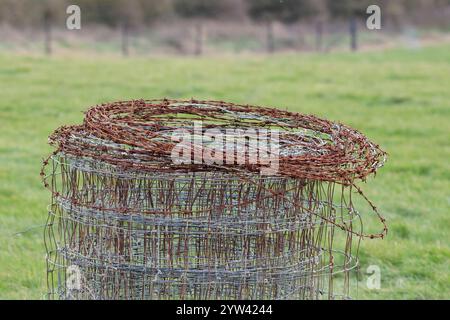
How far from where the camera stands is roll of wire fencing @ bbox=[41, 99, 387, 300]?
4203 millimetres

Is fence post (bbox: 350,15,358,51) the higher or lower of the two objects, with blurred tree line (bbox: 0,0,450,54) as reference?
lower

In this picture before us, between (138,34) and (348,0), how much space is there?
986cm

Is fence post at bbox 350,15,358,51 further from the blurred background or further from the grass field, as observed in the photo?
the grass field

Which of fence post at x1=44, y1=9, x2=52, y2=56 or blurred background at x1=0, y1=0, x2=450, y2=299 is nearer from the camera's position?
blurred background at x1=0, y1=0, x2=450, y2=299

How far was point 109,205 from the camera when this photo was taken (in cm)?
455

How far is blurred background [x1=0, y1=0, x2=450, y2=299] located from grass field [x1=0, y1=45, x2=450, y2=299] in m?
0.03

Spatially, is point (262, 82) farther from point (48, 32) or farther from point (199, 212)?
point (199, 212)

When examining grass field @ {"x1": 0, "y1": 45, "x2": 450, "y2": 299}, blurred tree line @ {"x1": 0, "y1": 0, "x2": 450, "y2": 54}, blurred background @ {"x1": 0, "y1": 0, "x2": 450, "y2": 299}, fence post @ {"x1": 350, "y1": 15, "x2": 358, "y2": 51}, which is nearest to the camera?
grass field @ {"x1": 0, "y1": 45, "x2": 450, "y2": 299}

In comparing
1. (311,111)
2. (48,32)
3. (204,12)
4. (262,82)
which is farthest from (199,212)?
(204,12)

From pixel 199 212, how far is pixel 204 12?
86.8 ft

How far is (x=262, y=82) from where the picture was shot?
712 inches

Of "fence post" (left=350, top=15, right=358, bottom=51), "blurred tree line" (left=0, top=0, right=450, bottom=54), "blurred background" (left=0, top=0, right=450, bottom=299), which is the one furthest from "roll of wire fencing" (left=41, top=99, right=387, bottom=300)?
"fence post" (left=350, top=15, right=358, bottom=51)

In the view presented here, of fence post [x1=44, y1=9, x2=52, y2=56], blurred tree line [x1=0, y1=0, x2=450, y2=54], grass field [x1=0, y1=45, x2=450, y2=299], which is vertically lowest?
grass field [x1=0, y1=45, x2=450, y2=299]
